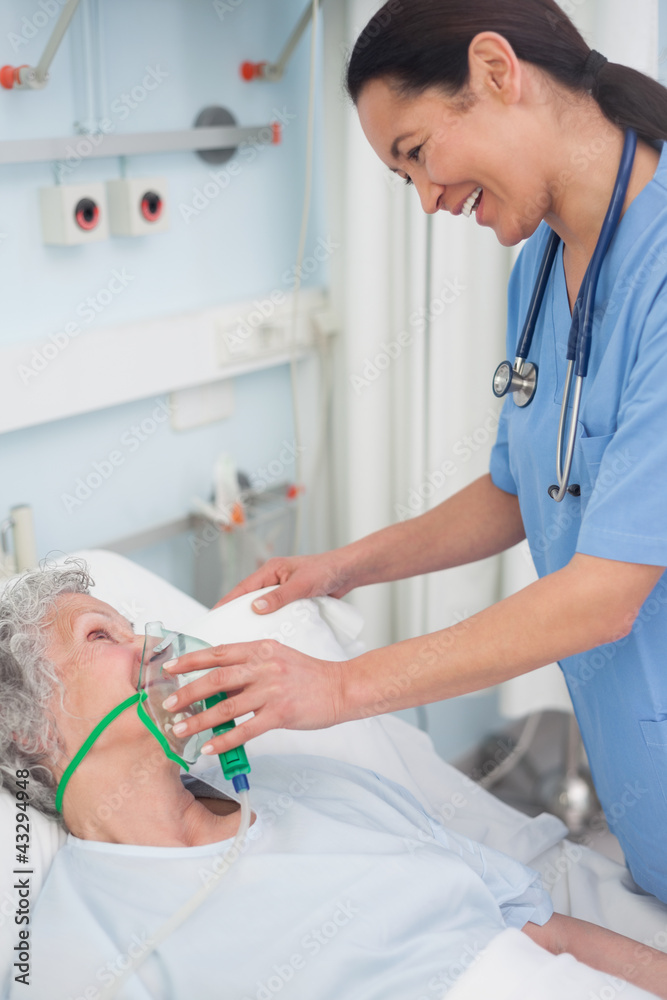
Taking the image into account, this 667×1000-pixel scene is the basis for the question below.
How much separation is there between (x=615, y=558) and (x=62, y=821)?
85 cm

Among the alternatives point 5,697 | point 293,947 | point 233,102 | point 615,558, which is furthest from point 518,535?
point 233,102

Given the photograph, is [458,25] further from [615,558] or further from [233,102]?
[233,102]

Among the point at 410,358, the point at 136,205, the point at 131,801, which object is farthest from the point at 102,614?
the point at 410,358

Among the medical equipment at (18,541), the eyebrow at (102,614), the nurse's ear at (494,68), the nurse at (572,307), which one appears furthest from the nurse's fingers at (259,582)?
the nurse's ear at (494,68)

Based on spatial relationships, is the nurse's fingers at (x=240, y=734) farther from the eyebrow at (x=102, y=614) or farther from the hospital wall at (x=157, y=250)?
the hospital wall at (x=157, y=250)

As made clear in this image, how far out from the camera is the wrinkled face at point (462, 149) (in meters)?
1.08

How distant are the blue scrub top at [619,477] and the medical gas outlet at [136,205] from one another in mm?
790

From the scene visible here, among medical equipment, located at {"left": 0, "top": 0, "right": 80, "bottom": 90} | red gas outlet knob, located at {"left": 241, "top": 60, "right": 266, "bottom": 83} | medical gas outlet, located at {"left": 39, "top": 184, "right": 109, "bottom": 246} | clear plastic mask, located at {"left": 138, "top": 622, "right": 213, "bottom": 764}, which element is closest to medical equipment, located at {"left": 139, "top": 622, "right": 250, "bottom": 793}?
clear plastic mask, located at {"left": 138, "top": 622, "right": 213, "bottom": 764}

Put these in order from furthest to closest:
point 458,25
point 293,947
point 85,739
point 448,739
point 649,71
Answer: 1. point 448,739
2. point 649,71
3. point 85,739
4. point 293,947
5. point 458,25

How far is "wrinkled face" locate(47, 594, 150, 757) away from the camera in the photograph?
4.21ft

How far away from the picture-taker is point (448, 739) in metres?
2.70

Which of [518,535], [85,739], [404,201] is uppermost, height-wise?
[404,201]

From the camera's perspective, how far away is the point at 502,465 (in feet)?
4.98

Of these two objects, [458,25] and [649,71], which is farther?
[649,71]
